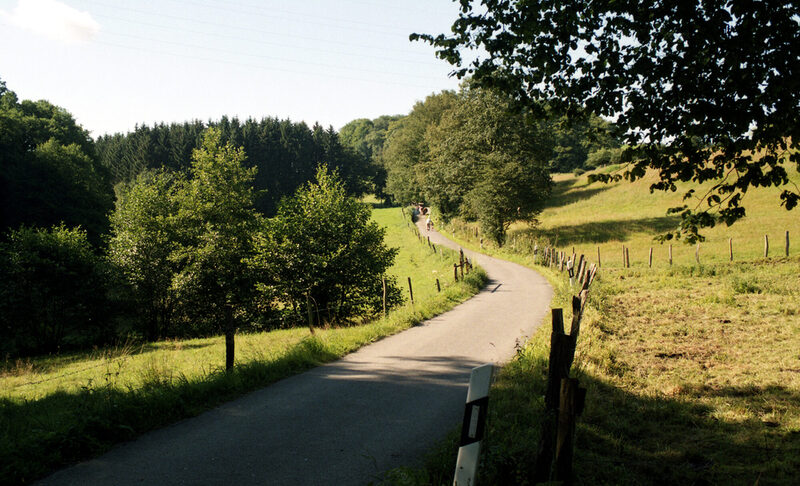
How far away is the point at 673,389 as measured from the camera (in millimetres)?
8633

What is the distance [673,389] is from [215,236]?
25.3 meters

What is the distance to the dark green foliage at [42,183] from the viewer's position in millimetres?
42719

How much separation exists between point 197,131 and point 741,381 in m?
101

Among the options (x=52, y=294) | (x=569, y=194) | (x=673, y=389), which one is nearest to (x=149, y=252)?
(x=52, y=294)

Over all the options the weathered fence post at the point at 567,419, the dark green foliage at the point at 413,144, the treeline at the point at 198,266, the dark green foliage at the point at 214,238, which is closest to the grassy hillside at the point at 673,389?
the weathered fence post at the point at 567,419

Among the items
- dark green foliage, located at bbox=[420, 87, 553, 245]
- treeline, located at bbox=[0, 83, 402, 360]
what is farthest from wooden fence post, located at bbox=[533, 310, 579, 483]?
dark green foliage, located at bbox=[420, 87, 553, 245]

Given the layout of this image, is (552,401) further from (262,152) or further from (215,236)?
(262,152)

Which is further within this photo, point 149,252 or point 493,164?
point 493,164

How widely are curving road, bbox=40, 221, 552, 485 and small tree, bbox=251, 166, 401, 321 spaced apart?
383 inches

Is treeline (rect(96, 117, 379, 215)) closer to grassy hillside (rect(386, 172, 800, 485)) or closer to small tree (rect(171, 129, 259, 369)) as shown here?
small tree (rect(171, 129, 259, 369))

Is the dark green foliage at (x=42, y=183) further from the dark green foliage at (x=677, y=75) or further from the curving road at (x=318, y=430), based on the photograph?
the dark green foliage at (x=677, y=75)

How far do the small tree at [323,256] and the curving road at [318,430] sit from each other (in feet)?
31.9

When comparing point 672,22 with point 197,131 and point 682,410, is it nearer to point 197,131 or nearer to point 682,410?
point 682,410

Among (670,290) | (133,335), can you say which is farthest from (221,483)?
(133,335)
